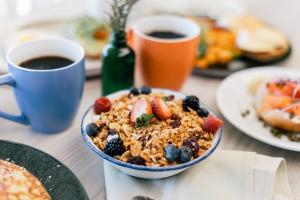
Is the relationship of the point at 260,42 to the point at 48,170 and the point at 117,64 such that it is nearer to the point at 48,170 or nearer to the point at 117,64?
the point at 117,64

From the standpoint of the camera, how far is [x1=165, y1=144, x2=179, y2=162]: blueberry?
0.87m

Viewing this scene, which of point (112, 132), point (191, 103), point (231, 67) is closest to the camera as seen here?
point (112, 132)

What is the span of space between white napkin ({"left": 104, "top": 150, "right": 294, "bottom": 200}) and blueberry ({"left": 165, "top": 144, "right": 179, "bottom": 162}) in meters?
0.08

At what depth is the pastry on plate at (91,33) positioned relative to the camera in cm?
148

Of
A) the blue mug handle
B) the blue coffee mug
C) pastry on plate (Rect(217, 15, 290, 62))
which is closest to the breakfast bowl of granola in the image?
the blue coffee mug

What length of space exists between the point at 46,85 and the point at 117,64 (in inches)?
10.2

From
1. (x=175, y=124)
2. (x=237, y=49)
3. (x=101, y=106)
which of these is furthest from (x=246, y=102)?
(x=101, y=106)

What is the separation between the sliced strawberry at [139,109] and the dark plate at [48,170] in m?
0.21

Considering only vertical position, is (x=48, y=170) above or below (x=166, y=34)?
below

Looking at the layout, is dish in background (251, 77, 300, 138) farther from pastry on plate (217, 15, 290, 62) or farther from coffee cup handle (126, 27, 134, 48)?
coffee cup handle (126, 27, 134, 48)

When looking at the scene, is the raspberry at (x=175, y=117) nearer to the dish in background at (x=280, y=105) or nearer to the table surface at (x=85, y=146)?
the table surface at (x=85, y=146)

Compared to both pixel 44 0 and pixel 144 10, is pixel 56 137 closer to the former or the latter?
pixel 144 10

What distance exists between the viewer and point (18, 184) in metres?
0.84

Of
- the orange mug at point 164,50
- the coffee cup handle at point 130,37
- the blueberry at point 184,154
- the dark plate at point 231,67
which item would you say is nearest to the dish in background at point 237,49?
the dark plate at point 231,67
